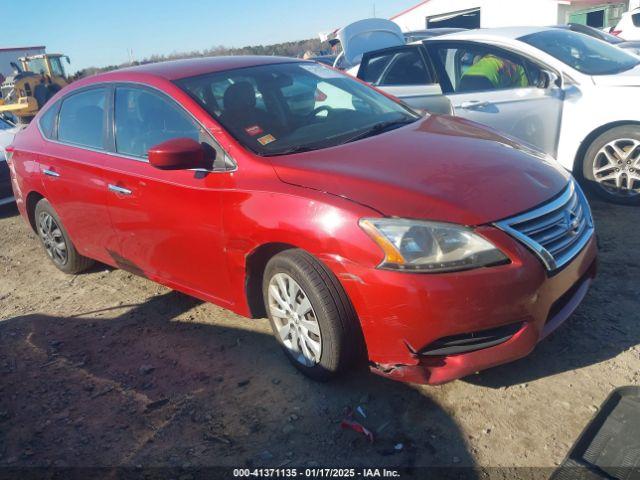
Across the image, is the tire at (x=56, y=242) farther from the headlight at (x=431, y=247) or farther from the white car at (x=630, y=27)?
the white car at (x=630, y=27)

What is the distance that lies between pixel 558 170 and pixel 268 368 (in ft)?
6.53

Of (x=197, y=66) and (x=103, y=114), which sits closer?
(x=197, y=66)

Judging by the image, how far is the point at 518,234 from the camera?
2.54m

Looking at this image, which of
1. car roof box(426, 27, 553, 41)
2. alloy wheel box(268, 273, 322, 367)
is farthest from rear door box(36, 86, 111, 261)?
car roof box(426, 27, 553, 41)

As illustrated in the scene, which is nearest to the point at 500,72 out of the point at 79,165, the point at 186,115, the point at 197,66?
the point at 197,66

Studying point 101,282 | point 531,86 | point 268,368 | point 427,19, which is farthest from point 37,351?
point 427,19

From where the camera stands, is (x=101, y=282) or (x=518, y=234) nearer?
(x=518, y=234)

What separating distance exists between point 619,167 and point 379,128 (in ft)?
8.71

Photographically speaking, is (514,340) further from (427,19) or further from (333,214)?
(427,19)

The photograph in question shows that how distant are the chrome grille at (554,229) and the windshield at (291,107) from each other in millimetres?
Answer: 1151

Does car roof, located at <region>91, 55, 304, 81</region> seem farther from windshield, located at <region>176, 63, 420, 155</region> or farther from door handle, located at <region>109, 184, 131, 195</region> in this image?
door handle, located at <region>109, 184, 131, 195</region>

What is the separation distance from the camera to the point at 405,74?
6.19 meters

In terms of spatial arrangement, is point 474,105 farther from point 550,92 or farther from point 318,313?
point 318,313

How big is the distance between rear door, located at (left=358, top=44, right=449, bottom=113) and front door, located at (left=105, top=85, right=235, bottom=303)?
277cm
